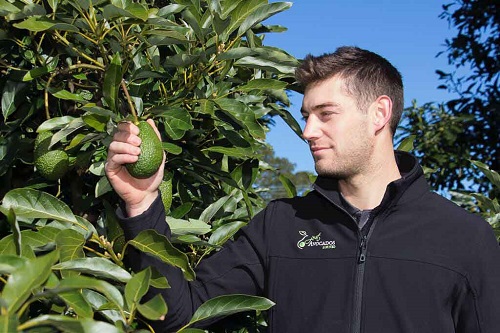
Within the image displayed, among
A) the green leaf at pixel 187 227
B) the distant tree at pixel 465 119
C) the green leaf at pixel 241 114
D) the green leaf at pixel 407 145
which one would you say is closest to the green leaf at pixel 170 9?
the green leaf at pixel 241 114

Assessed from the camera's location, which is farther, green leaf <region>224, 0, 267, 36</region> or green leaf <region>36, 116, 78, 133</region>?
green leaf <region>224, 0, 267, 36</region>

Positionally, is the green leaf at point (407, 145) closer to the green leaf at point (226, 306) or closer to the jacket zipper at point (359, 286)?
the jacket zipper at point (359, 286)

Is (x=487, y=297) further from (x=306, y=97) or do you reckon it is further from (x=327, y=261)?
(x=306, y=97)

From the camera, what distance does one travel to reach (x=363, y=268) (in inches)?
89.1

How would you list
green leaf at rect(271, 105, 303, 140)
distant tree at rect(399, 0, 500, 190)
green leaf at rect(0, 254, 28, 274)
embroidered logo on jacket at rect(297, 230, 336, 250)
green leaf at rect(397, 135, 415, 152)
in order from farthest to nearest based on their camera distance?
distant tree at rect(399, 0, 500, 190)
green leaf at rect(397, 135, 415, 152)
green leaf at rect(271, 105, 303, 140)
embroidered logo on jacket at rect(297, 230, 336, 250)
green leaf at rect(0, 254, 28, 274)

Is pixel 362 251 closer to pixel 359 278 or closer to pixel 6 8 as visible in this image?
pixel 359 278

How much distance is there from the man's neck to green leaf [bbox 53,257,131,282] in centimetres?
107

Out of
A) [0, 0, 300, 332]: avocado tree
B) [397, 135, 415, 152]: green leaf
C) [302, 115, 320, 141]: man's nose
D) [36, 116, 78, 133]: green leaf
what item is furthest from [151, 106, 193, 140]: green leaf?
[397, 135, 415, 152]: green leaf

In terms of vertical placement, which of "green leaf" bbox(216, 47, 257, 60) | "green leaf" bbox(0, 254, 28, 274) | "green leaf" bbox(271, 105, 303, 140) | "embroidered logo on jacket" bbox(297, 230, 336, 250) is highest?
"green leaf" bbox(216, 47, 257, 60)

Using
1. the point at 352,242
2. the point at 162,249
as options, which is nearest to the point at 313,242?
the point at 352,242

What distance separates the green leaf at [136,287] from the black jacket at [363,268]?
704 millimetres

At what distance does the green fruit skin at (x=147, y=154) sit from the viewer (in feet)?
6.28

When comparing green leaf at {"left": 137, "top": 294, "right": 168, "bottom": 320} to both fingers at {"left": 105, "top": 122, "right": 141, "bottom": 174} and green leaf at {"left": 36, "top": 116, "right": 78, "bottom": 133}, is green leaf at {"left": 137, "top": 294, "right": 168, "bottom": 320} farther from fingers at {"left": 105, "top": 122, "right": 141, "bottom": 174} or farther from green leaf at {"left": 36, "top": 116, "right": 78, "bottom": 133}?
green leaf at {"left": 36, "top": 116, "right": 78, "bottom": 133}

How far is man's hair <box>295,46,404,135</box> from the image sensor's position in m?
2.46
